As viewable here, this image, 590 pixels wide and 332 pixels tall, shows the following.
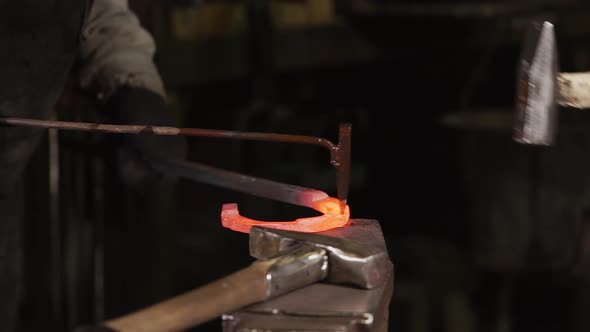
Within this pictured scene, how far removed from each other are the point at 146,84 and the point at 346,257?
1.15 metres

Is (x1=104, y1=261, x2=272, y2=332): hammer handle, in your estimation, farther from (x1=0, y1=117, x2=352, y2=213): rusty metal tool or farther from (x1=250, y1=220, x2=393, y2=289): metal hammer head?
(x1=0, y1=117, x2=352, y2=213): rusty metal tool

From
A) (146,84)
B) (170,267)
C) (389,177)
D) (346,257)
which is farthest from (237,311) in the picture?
(389,177)

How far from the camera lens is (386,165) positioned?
5953mm

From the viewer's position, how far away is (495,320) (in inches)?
199

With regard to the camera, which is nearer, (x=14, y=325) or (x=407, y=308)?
(x=14, y=325)

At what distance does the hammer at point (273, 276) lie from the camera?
149 centimetres

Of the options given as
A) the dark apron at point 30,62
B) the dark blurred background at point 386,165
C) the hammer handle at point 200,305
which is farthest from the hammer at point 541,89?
the dark blurred background at point 386,165

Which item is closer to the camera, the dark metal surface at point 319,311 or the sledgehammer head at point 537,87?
the dark metal surface at point 319,311

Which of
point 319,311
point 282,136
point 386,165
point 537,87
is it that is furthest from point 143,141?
point 386,165

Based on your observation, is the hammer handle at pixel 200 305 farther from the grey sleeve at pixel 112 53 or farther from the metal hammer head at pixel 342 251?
the grey sleeve at pixel 112 53

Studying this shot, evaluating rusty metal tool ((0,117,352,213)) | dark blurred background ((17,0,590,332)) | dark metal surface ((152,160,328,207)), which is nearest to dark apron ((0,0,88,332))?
rusty metal tool ((0,117,352,213))

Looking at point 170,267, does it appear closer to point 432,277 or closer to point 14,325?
point 432,277

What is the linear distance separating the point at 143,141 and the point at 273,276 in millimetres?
1066

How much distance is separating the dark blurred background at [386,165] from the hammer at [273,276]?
215cm
